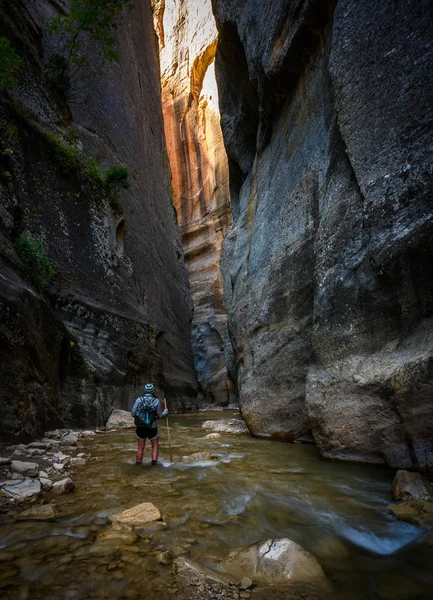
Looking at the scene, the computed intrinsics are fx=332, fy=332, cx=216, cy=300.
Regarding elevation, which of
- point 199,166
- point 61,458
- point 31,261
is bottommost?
point 61,458

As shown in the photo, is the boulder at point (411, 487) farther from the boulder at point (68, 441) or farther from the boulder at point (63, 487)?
the boulder at point (68, 441)

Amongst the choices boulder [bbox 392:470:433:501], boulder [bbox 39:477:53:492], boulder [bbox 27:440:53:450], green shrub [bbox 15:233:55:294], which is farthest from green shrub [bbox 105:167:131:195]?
boulder [bbox 392:470:433:501]

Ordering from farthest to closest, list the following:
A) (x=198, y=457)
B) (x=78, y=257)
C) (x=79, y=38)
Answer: (x=79, y=38) → (x=78, y=257) → (x=198, y=457)

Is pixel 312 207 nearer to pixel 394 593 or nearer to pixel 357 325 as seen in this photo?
pixel 357 325

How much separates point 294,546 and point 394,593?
2.12 feet

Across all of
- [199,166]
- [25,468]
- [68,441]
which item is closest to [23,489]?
[25,468]

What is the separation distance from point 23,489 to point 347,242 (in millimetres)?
5640

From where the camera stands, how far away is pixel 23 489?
3.50 meters

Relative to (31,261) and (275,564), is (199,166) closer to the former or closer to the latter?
(31,261)

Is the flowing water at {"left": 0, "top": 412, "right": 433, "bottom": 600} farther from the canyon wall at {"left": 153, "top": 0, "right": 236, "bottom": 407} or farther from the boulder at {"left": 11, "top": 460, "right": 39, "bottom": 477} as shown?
the canyon wall at {"left": 153, "top": 0, "right": 236, "bottom": 407}

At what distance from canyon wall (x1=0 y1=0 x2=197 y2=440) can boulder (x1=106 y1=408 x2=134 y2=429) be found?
227mm

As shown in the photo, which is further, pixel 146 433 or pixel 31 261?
pixel 31 261

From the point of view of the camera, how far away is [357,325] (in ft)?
17.4

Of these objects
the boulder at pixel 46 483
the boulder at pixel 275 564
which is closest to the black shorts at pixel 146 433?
the boulder at pixel 46 483
